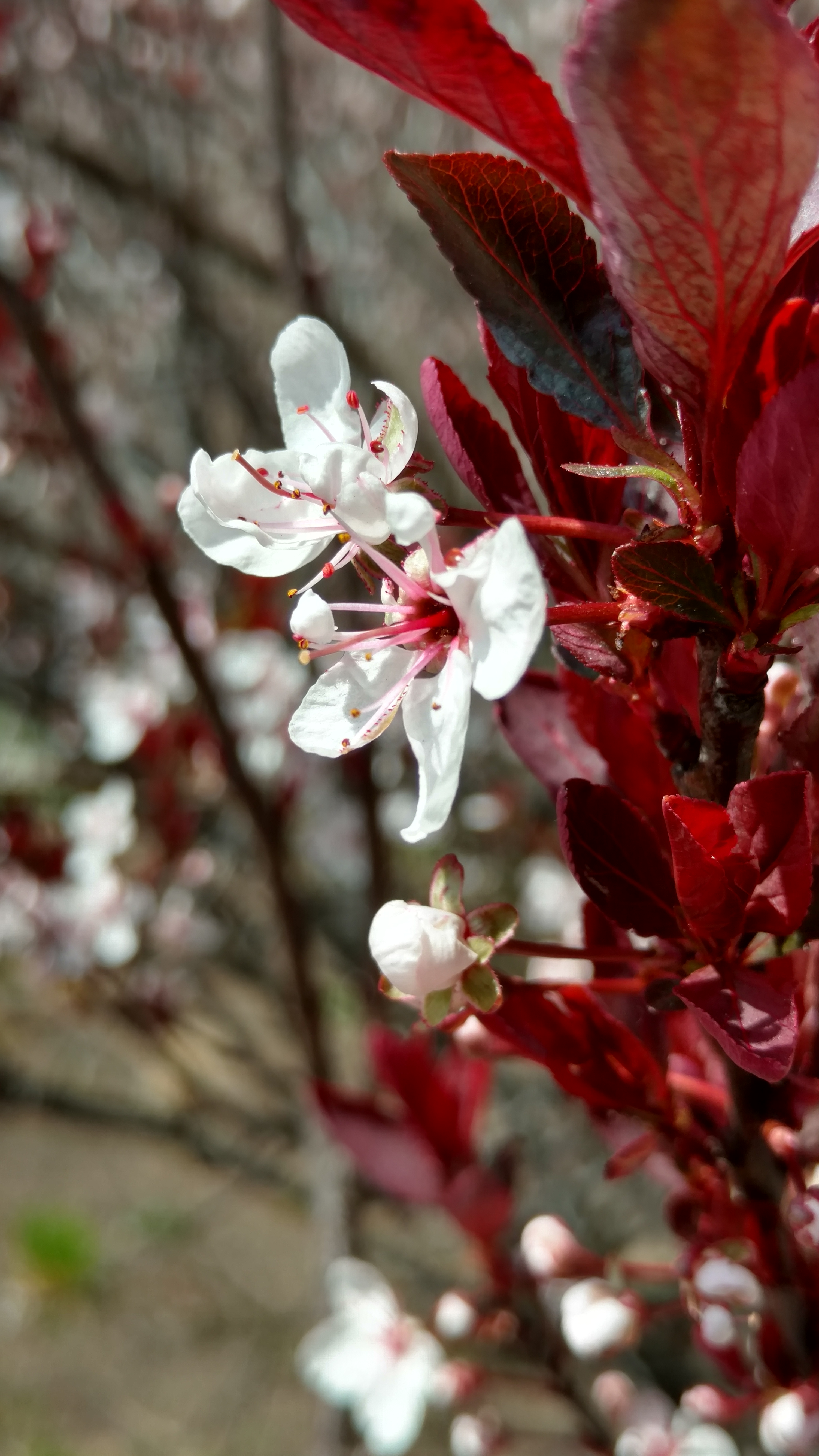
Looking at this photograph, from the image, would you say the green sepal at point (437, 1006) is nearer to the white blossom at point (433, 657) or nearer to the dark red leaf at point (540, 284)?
the white blossom at point (433, 657)

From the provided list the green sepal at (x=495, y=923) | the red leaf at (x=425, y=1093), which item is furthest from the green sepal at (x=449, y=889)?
the red leaf at (x=425, y=1093)

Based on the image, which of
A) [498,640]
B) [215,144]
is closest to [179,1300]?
[498,640]

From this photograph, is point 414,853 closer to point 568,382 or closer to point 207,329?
point 207,329

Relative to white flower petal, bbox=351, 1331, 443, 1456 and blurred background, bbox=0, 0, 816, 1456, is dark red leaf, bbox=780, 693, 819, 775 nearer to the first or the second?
white flower petal, bbox=351, 1331, 443, 1456

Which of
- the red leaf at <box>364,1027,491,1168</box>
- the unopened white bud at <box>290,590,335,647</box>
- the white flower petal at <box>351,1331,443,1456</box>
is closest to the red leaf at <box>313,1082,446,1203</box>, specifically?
the red leaf at <box>364,1027,491,1168</box>

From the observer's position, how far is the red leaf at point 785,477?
266 millimetres

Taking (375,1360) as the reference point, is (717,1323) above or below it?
above

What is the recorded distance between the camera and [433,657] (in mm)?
351

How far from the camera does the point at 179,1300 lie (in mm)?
2105

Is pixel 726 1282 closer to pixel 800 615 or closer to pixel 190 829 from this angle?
pixel 800 615

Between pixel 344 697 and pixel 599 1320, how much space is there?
392 millimetres

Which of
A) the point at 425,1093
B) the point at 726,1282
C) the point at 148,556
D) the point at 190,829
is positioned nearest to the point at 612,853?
the point at 726,1282

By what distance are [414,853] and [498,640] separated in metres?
2.10

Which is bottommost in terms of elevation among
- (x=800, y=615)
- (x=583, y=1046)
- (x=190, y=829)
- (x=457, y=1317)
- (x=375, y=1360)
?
(x=190, y=829)
